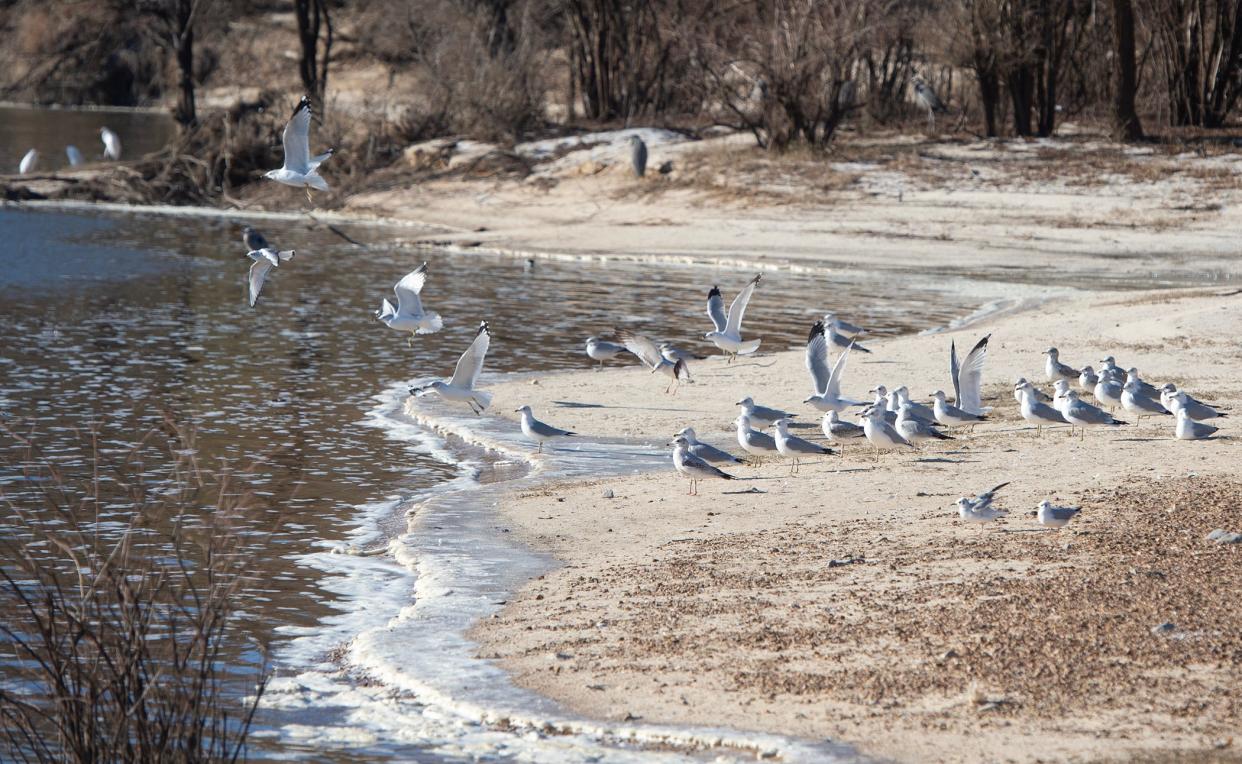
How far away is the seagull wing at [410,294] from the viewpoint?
13.1 meters

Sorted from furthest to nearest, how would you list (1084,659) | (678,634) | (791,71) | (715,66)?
(715,66) → (791,71) → (678,634) → (1084,659)

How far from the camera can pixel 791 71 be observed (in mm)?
28516

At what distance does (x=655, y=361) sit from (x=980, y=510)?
631cm

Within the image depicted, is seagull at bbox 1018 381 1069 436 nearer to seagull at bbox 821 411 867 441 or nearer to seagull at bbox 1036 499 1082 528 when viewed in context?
seagull at bbox 821 411 867 441

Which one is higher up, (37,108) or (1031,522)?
(37,108)

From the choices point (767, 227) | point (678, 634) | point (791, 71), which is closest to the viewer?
point (678, 634)

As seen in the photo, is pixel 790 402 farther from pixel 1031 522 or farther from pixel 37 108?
pixel 37 108

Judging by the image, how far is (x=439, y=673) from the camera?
6926 mm

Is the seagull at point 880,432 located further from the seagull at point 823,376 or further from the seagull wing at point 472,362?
the seagull wing at point 472,362

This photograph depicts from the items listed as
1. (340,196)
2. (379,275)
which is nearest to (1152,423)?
(379,275)

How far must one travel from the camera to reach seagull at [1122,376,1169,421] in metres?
11.2

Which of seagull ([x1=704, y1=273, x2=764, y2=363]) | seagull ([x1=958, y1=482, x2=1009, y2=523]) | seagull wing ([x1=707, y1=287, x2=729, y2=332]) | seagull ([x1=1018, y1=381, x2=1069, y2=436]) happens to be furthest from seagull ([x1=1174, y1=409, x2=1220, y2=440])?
seagull wing ([x1=707, y1=287, x2=729, y2=332])

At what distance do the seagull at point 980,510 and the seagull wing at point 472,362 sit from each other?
192 inches

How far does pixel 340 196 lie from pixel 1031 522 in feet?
85.4
